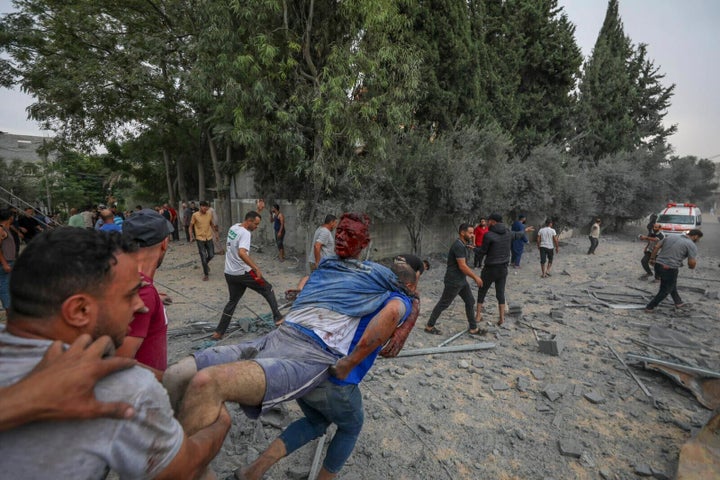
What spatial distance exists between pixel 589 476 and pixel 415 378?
190 centimetres

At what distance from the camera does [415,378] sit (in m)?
4.31

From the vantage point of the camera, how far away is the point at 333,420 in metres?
2.10

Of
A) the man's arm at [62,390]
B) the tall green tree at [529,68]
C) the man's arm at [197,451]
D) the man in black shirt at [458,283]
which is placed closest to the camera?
the man's arm at [62,390]

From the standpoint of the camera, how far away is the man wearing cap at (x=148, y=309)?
1817mm

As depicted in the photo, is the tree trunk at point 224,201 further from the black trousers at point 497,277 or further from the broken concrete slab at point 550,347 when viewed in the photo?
the broken concrete slab at point 550,347

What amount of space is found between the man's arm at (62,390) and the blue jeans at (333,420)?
1.28 m

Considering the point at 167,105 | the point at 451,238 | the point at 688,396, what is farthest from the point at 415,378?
the point at 167,105

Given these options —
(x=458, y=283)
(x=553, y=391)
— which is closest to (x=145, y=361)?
(x=553, y=391)

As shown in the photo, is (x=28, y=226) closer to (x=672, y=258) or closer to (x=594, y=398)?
(x=594, y=398)

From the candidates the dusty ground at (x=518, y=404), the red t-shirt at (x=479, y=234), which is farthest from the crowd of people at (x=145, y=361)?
the red t-shirt at (x=479, y=234)

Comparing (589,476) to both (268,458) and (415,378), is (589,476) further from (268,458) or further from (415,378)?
(268,458)

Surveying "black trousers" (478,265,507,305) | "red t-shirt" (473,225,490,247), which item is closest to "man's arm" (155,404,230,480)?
"black trousers" (478,265,507,305)

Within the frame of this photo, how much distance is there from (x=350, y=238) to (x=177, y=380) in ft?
3.96

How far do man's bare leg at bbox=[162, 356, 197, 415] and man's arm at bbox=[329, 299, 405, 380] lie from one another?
746 millimetres
